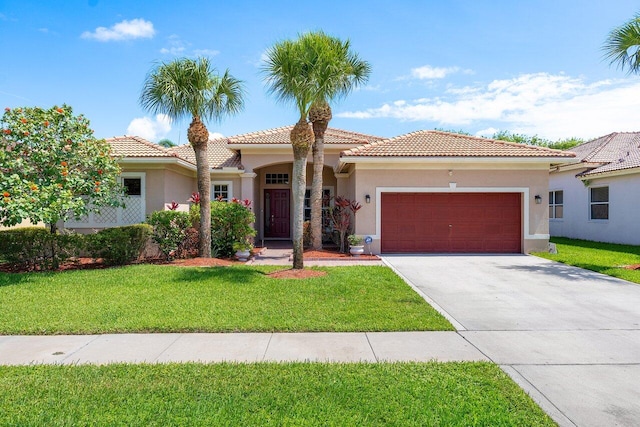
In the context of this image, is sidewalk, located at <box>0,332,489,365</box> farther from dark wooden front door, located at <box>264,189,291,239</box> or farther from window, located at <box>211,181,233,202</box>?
dark wooden front door, located at <box>264,189,291,239</box>

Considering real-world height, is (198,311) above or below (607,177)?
below

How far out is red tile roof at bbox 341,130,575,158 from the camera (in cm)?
1412

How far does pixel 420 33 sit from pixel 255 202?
35.3 ft

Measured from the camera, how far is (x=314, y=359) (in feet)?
15.7

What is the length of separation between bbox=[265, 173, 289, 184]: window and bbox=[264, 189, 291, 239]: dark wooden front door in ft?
1.58

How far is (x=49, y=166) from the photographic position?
34.6 feet

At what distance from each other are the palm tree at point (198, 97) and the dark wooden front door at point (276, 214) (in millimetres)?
7465

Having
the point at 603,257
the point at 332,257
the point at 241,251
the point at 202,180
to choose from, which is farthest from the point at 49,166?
the point at 603,257

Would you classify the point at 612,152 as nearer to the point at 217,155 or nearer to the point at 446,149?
the point at 446,149

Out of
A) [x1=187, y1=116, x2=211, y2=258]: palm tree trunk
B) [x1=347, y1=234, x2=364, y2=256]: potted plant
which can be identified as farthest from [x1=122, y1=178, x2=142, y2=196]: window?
[x1=347, y1=234, x2=364, y2=256]: potted plant

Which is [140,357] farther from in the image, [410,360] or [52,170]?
[52,170]

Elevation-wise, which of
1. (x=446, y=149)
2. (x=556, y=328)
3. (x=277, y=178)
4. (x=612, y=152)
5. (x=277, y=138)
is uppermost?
(x=277, y=138)

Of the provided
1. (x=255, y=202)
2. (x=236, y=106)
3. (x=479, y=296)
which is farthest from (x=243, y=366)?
(x=255, y=202)

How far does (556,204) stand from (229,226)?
64.1 feet
